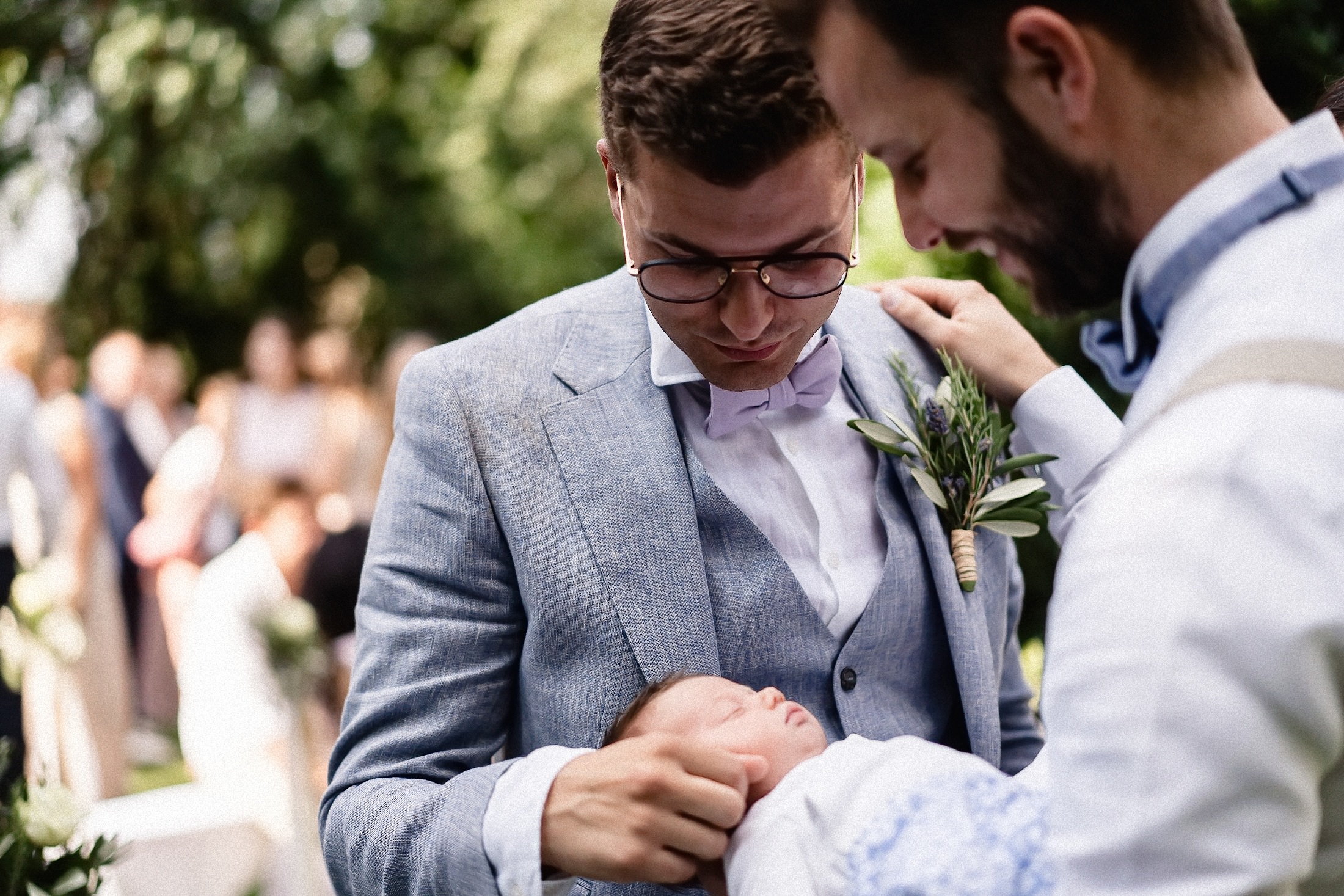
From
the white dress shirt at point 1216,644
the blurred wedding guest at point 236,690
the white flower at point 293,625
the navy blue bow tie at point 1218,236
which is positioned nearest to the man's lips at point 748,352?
the navy blue bow tie at point 1218,236

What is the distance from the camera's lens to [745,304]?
1.81 metres

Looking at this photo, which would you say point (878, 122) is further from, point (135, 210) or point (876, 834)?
point (135, 210)

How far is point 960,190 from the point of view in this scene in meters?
1.17

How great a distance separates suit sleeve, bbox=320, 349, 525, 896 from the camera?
1.78 metres

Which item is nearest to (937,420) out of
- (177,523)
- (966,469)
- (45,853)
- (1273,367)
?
(966,469)

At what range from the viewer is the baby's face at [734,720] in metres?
1.80

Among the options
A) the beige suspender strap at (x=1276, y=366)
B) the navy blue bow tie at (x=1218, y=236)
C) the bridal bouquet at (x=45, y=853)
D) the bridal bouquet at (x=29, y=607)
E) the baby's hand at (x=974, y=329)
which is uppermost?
the navy blue bow tie at (x=1218, y=236)

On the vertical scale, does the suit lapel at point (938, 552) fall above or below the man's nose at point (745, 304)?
below

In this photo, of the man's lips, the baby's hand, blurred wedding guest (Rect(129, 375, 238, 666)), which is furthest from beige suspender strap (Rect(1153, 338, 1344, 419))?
blurred wedding guest (Rect(129, 375, 238, 666))

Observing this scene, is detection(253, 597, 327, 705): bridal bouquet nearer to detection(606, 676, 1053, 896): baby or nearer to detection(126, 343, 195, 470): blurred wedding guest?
detection(606, 676, 1053, 896): baby

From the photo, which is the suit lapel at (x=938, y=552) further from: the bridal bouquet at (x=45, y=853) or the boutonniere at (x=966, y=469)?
the bridal bouquet at (x=45, y=853)

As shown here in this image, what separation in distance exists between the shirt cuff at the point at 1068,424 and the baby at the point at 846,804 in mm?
554

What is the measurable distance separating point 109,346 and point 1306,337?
7.82m

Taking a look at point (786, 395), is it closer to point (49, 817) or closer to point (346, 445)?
point (49, 817)
